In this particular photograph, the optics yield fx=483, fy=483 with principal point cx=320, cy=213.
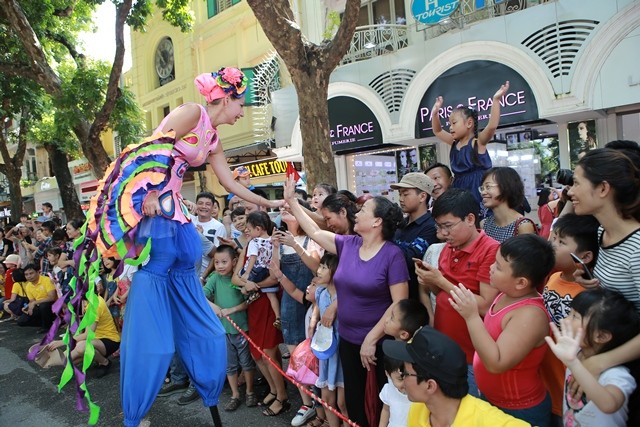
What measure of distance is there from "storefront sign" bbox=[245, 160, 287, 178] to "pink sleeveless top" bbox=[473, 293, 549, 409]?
1226 cm

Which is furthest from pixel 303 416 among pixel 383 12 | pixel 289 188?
pixel 383 12

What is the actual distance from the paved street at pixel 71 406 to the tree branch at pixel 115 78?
445cm

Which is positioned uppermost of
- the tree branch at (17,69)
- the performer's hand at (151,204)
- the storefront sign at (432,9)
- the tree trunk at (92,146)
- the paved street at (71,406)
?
the storefront sign at (432,9)

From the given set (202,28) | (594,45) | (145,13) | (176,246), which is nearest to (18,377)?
(176,246)

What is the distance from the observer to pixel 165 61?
62.0ft

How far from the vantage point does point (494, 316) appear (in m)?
2.22

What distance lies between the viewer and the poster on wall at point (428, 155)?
9914mm

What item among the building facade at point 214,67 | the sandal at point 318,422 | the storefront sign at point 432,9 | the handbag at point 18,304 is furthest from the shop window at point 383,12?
the sandal at point 318,422

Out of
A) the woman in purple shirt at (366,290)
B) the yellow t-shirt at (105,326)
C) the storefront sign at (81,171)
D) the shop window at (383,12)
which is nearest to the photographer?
the woman in purple shirt at (366,290)

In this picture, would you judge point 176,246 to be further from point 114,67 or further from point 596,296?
point 114,67

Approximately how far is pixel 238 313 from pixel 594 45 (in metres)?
6.71

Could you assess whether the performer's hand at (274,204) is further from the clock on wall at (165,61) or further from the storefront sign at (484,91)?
the clock on wall at (165,61)

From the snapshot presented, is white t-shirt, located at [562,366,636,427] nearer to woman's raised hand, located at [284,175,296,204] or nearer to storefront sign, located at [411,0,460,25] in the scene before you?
woman's raised hand, located at [284,175,296,204]

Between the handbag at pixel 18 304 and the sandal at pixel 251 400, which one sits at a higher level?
the handbag at pixel 18 304
